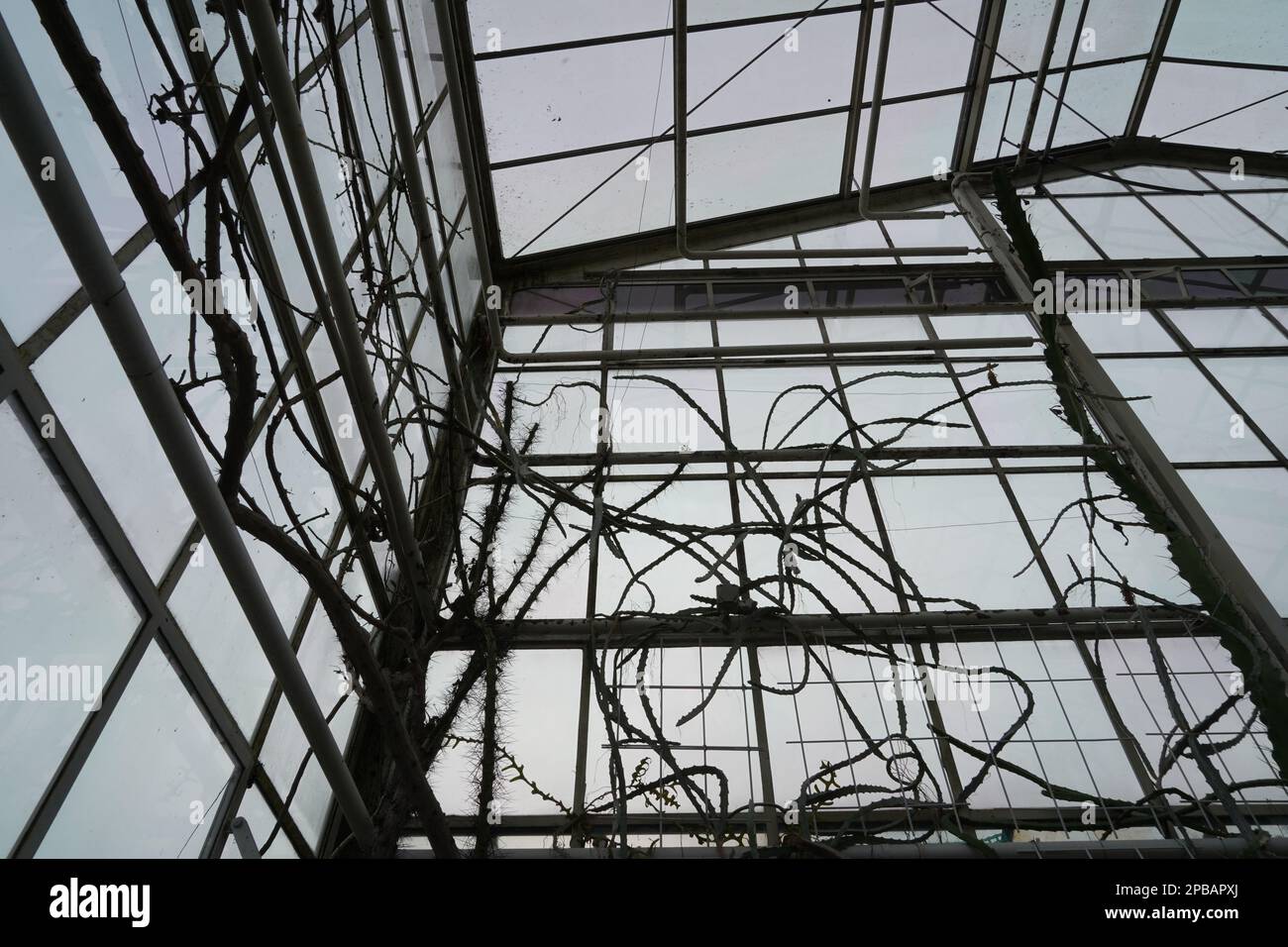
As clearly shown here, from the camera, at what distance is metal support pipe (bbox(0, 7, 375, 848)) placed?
1407 mm

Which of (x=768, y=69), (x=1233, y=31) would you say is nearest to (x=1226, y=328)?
(x=1233, y=31)

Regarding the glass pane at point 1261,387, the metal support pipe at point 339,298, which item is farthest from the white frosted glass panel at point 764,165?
the metal support pipe at point 339,298

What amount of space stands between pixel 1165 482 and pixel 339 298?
5.22m

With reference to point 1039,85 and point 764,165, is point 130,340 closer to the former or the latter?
point 764,165

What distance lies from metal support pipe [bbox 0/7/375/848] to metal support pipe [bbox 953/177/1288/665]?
4906 mm

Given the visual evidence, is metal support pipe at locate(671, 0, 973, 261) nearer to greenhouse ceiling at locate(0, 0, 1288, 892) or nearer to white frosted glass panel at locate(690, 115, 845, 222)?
greenhouse ceiling at locate(0, 0, 1288, 892)

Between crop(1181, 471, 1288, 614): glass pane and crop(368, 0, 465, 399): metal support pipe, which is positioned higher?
crop(368, 0, 465, 399): metal support pipe

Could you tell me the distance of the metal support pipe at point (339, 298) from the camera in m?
2.12

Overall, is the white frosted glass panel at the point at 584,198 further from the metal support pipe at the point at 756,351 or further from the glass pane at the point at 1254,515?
the glass pane at the point at 1254,515

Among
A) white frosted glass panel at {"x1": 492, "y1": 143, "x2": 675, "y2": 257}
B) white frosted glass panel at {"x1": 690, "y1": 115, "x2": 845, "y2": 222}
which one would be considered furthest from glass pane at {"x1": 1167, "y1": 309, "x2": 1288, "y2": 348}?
white frosted glass panel at {"x1": 492, "y1": 143, "x2": 675, "y2": 257}

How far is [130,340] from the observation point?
5.25ft

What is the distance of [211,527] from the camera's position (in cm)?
179
